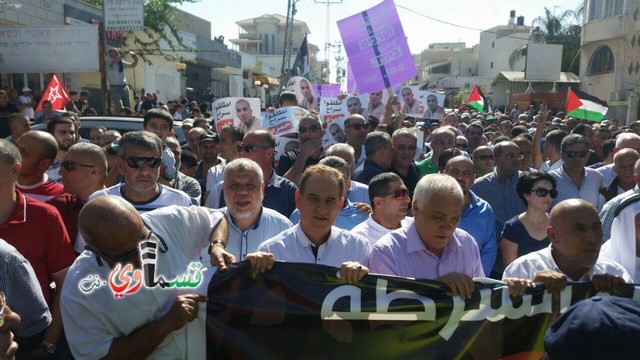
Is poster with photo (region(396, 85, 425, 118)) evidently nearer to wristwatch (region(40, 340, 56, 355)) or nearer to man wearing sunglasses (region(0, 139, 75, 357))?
man wearing sunglasses (region(0, 139, 75, 357))

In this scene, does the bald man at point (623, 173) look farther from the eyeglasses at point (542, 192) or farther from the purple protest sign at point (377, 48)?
the purple protest sign at point (377, 48)

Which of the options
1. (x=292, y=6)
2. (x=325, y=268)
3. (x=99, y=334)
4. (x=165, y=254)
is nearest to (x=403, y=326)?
(x=325, y=268)

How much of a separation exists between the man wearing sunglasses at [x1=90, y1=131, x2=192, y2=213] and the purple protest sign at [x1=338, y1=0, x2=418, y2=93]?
5.57 meters

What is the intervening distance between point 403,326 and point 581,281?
0.94 metres

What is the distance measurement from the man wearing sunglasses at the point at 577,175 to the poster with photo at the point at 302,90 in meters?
5.67

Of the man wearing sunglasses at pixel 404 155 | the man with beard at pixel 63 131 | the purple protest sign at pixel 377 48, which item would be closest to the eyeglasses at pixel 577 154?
the man wearing sunglasses at pixel 404 155

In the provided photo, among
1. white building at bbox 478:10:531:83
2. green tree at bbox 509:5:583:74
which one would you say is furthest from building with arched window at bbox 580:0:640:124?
white building at bbox 478:10:531:83

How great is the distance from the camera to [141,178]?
3920 mm

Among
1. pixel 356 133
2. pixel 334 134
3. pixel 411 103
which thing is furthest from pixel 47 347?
pixel 411 103

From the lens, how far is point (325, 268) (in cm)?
292

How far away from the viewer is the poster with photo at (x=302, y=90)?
1044cm

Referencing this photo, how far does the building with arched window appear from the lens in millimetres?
30359

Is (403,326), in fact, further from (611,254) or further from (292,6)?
(292,6)

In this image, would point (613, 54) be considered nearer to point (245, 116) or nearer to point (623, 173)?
point (245, 116)
